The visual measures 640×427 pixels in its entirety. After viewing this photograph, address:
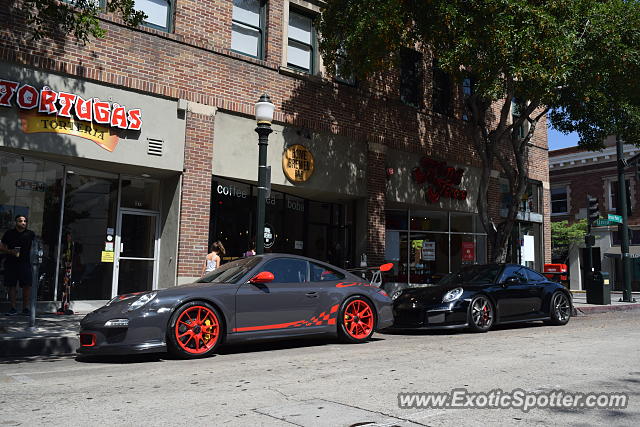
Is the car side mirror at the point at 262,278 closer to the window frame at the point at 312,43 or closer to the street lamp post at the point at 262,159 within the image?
the street lamp post at the point at 262,159

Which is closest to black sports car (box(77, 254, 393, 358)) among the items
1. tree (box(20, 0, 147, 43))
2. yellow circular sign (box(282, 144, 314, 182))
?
tree (box(20, 0, 147, 43))

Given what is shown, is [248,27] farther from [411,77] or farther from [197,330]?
[197,330]

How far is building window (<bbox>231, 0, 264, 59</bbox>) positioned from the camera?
47.8 ft

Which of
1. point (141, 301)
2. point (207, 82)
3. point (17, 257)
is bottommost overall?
point (141, 301)

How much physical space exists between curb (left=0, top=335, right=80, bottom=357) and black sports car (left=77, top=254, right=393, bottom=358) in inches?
49.5

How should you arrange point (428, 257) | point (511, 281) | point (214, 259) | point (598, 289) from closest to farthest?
point (511, 281) < point (214, 259) < point (598, 289) < point (428, 257)

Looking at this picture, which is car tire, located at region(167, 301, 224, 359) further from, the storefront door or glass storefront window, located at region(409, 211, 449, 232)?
glass storefront window, located at region(409, 211, 449, 232)

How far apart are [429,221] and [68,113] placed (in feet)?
38.1

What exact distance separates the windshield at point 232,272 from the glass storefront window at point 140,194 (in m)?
5.77

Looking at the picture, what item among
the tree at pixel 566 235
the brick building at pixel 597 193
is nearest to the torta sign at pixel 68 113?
the brick building at pixel 597 193

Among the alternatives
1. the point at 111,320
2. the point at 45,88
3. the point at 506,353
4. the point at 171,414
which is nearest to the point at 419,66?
the point at 45,88

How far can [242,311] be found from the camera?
757 centimetres

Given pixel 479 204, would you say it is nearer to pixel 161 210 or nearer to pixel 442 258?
pixel 442 258

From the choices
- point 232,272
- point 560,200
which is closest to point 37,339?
point 232,272
